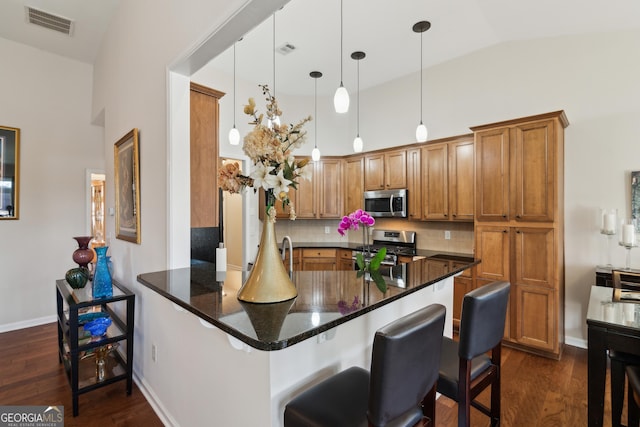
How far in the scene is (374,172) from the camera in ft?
15.6

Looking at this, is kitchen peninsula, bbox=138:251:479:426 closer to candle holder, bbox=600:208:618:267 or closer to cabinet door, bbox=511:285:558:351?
cabinet door, bbox=511:285:558:351

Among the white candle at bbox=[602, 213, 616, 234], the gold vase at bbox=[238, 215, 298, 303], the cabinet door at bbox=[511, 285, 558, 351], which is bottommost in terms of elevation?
the cabinet door at bbox=[511, 285, 558, 351]

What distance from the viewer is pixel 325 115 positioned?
5.50m

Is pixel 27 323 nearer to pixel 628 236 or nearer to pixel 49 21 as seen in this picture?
pixel 49 21

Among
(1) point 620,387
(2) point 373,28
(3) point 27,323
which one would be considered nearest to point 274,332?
(1) point 620,387

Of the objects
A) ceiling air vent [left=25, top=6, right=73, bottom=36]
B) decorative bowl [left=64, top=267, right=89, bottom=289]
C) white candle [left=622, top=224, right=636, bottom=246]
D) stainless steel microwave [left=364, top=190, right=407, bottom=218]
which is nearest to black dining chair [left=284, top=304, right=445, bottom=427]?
decorative bowl [left=64, top=267, right=89, bottom=289]

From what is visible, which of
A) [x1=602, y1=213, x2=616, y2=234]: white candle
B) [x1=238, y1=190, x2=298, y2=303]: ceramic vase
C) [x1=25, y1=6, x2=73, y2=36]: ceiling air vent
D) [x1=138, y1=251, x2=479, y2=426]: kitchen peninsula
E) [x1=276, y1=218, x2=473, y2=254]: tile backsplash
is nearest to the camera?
[x1=138, y1=251, x2=479, y2=426]: kitchen peninsula

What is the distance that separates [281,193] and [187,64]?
1.38m

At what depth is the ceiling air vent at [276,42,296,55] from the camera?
3.74 meters

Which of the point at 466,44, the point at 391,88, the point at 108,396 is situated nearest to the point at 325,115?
the point at 391,88

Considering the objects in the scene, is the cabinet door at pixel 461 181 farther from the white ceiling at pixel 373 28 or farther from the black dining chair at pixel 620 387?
the black dining chair at pixel 620 387

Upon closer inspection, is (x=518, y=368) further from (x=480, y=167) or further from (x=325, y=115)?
(x=325, y=115)

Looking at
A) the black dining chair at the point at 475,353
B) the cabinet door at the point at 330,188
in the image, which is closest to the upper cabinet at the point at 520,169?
the black dining chair at the point at 475,353

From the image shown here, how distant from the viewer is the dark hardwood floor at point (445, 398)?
7.04 ft
